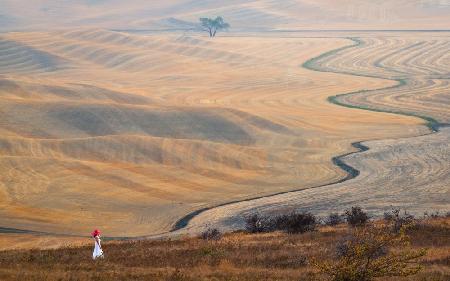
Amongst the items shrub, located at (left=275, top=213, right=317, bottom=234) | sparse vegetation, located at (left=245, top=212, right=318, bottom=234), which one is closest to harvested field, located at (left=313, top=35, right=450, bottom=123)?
sparse vegetation, located at (left=245, top=212, right=318, bottom=234)

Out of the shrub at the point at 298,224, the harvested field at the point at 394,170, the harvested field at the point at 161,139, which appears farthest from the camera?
the harvested field at the point at 161,139

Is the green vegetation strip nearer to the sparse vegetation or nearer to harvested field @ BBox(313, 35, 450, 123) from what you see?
harvested field @ BBox(313, 35, 450, 123)

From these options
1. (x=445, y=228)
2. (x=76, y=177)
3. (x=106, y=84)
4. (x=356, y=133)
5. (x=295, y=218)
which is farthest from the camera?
(x=106, y=84)

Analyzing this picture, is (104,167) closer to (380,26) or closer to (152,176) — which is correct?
(152,176)

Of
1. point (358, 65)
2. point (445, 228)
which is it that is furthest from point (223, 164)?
point (358, 65)

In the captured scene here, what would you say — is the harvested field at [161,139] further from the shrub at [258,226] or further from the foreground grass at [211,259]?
the foreground grass at [211,259]

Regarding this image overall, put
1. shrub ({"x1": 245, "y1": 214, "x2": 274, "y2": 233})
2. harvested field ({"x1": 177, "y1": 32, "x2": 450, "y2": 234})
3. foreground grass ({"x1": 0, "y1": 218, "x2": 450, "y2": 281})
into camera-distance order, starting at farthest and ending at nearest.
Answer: harvested field ({"x1": 177, "y1": 32, "x2": 450, "y2": 234}), shrub ({"x1": 245, "y1": 214, "x2": 274, "y2": 233}), foreground grass ({"x1": 0, "y1": 218, "x2": 450, "y2": 281})

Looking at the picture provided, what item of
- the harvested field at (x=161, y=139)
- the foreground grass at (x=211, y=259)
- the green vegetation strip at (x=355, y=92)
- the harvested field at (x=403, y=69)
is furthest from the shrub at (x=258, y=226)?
the harvested field at (x=403, y=69)

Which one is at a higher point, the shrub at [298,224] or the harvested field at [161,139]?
the shrub at [298,224]
